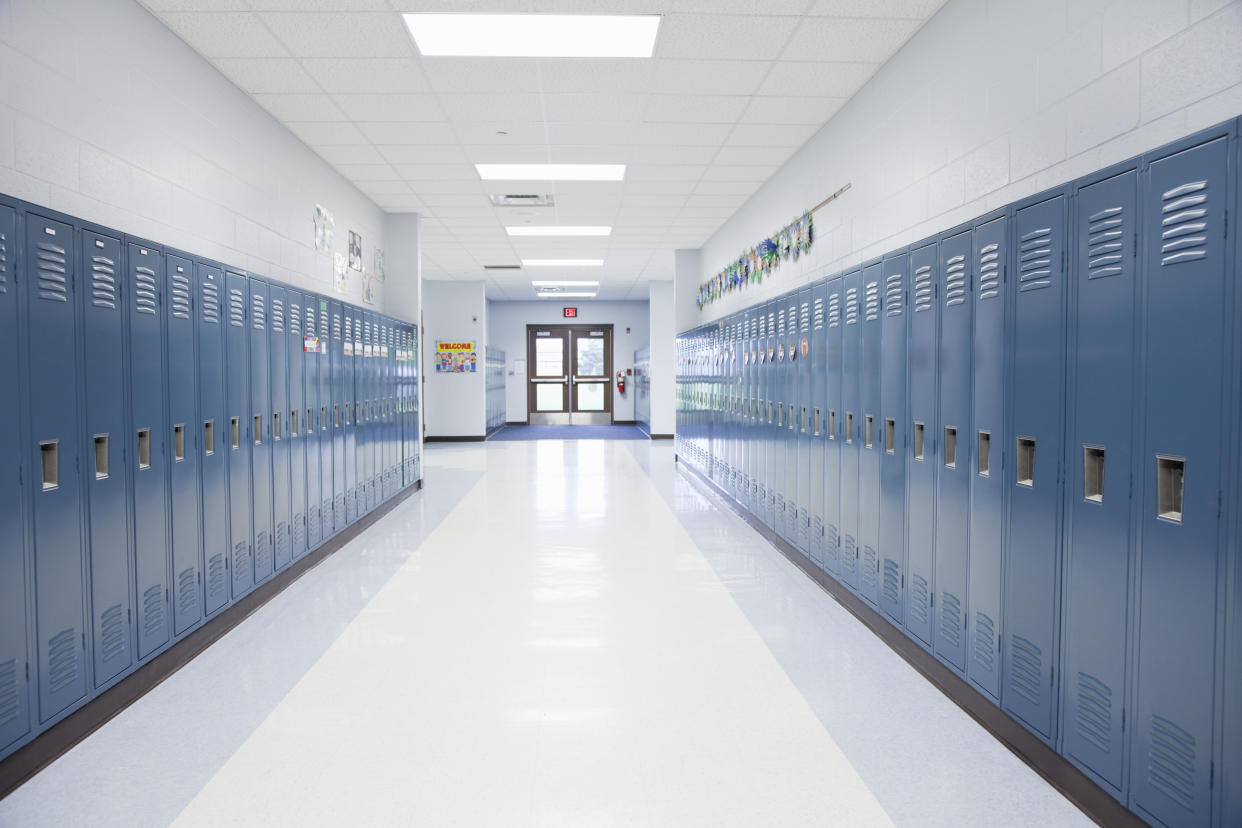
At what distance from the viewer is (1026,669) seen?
2.31m

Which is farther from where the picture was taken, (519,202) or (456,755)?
(519,202)

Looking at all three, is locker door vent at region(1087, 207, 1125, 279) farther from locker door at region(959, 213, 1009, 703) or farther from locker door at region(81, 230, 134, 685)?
locker door at region(81, 230, 134, 685)

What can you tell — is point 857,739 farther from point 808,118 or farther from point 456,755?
point 808,118

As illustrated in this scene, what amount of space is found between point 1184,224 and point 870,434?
1.96 metres

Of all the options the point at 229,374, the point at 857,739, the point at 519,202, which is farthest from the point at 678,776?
the point at 519,202

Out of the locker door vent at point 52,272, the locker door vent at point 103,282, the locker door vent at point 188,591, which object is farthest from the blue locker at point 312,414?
the locker door vent at point 52,272

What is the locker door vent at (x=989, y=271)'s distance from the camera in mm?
2467

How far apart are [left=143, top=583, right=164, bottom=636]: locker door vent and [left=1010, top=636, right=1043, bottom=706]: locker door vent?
3.08m

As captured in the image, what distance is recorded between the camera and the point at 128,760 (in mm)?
2324

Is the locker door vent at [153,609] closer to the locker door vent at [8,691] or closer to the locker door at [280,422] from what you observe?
the locker door vent at [8,691]

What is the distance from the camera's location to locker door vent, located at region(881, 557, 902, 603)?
3.27 metres

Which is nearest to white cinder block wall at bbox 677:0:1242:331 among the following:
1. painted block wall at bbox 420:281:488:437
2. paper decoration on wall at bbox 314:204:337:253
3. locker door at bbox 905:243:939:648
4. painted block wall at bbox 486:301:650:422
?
locker door at bbox 905:243:939:648

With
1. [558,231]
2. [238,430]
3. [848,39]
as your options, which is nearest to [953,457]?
[848,39]

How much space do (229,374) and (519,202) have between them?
3.99 metres
